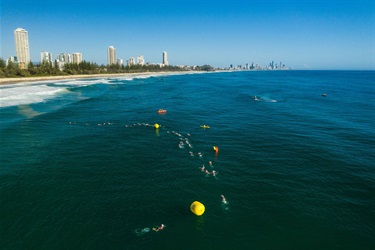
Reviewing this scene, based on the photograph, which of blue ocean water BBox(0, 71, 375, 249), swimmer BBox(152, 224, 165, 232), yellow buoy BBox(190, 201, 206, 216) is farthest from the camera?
yellow buoy BBox(190, 201, 206, 216)

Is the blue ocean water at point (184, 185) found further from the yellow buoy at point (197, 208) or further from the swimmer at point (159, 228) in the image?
the yellow buoy at point (197, 208)

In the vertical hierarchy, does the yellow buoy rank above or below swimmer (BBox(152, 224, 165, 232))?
above

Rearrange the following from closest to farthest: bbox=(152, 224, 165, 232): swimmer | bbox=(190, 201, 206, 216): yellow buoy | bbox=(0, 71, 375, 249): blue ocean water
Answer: bbox=(0, 71, 375, 249): blue ocean water, bbox=(152, 224, 165, 232): swimmer, bbox=(190, 201, 206, 216): yellow buoy

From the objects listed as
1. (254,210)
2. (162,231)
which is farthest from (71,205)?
(254,210)

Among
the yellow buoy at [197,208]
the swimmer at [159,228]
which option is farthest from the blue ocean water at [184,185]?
the yellow buoy at [197,208]

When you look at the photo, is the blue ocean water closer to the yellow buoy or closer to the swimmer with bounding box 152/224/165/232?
the swimmer with bounding box 152/224/165/232

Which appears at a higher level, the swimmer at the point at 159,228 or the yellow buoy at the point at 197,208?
the yellow buoy at the point at 197,208

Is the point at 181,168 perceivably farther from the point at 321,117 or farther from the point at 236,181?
the point at 321,117

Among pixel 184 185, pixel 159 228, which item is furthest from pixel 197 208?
pixel 184 185

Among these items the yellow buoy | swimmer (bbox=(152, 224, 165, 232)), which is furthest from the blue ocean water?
the yellow buoy
